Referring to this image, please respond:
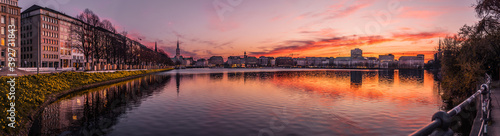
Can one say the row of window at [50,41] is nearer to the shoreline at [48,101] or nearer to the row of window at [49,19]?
the row of window at [49,19]

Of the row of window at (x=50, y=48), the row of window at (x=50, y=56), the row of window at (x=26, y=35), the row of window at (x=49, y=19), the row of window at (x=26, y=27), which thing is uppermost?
the row of window at (x=49, y=19)

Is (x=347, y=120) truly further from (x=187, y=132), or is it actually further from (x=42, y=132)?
(x=42, y=132)

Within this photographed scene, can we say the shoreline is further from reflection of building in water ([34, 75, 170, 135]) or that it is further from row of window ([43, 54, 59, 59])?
row of window ([43, 54, 59, 59])

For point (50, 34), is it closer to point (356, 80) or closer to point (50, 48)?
point (50, 48)

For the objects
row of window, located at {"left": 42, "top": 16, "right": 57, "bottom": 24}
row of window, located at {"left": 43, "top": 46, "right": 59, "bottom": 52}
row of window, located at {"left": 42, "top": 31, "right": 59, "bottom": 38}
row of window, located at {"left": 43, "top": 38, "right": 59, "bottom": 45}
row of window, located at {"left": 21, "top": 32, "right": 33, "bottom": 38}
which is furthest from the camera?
row of window, located at {"left": 43, "top": 46, "right": 59, "bottom": 52}

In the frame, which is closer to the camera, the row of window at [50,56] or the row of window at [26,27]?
the row of window at [26,27]

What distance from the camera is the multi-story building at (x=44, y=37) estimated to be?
361 feet

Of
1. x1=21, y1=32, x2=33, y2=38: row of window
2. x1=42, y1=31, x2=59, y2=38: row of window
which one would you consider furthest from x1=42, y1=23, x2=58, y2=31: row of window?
x1=21, y1=32, x2=33, y2=38: row of window

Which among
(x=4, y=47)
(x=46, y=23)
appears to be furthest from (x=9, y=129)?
(x=46, y=23)

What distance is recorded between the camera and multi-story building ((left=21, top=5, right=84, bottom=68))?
361 ft

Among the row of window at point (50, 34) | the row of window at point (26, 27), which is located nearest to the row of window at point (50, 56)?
the row of window at point (50, 34)

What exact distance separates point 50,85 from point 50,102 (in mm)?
5096

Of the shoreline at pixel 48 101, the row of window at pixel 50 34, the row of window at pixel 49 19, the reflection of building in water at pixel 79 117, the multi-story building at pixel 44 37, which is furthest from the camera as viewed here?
the row of window at pixel 50 34

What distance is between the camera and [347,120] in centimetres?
1670
